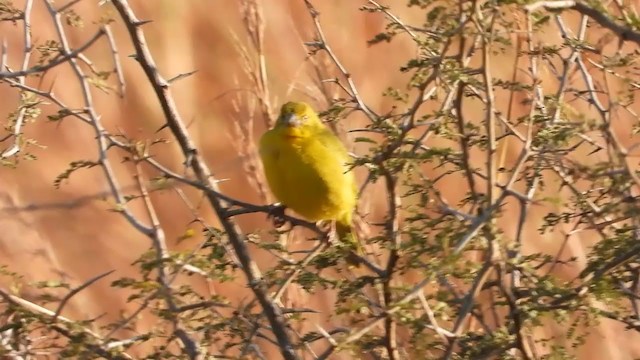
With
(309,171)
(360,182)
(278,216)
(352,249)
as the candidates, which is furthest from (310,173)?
(360,182)

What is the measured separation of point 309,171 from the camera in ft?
6.38

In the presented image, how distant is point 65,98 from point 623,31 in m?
2.77

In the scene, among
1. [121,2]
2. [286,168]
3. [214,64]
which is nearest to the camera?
[121,2]

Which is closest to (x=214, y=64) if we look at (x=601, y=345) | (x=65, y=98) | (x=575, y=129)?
(x=65, y=98)

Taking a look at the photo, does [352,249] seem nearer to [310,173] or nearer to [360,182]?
[310,173]

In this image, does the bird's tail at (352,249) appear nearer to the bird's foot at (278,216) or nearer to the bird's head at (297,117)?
the bird's foot at (278,216)

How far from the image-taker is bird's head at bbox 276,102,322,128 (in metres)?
2.04

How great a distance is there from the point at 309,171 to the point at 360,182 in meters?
1.43

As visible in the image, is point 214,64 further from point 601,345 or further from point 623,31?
point 623,31

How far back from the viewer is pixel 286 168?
6.41 feet

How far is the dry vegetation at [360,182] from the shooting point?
1203 mm

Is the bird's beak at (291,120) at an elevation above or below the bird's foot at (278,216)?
above

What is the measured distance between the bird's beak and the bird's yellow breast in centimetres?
2

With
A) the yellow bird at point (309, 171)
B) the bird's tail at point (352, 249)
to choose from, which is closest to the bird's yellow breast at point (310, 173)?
the yellow bird at point (309, 171)
